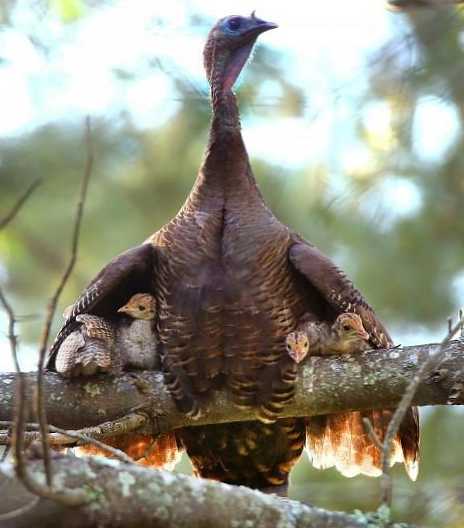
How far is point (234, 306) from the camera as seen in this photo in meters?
5.88

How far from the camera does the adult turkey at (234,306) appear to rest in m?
5.80

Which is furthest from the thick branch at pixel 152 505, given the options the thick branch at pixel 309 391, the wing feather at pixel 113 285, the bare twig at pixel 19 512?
the wing feather at pixel 113 285

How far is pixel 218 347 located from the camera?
584 cm

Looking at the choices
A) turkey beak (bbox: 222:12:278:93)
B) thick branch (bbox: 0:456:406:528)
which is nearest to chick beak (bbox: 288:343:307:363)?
thick branch (bbox: 0:456:406:528)

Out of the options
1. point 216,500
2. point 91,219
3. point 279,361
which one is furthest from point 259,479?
point 91,219

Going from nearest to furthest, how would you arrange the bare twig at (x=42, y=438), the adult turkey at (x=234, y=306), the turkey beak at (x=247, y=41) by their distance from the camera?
the bare twig at (x=42, y=438) < the adult turkey at (x=234, y=306) < the turkey beak at (x=247, y=41)

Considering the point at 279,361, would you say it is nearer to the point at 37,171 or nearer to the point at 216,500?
the point at 216,500

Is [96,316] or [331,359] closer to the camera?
[331,359]

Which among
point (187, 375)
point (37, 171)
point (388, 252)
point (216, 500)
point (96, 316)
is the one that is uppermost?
point (37, 171)

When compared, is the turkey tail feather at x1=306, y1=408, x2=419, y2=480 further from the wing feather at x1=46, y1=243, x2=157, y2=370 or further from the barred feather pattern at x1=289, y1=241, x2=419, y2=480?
the wing feather at x1=46, y1=243, x2=157, y2=370

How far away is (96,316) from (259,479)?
1344mm

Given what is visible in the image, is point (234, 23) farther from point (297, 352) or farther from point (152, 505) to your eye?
point (152, 505)

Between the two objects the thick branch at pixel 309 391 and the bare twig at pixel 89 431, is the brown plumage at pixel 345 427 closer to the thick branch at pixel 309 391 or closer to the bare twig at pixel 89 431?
the thick branch at pixel 309 391

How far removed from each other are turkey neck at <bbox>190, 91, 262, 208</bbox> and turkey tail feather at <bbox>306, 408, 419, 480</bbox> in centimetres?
132
